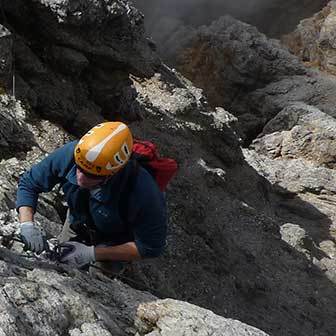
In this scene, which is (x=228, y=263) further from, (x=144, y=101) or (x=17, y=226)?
(x=17, y=226)

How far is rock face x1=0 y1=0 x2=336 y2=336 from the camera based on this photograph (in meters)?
6.25

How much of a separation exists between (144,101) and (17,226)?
31.2ft

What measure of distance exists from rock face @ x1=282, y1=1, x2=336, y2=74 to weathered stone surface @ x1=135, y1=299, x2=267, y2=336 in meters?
27.6

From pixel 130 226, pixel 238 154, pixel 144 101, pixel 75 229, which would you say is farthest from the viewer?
pixel 238 154

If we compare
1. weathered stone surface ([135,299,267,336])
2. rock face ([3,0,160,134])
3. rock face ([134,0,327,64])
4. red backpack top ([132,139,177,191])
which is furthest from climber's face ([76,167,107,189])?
rock face ([134,0,327,64])

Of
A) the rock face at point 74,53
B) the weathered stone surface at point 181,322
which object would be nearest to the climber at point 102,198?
the weathered stone surface at point 181,322

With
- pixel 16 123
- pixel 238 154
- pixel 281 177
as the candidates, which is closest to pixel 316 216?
pixel 281 177

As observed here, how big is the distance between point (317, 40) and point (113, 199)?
29.3 m

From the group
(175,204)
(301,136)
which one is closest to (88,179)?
(175,204)

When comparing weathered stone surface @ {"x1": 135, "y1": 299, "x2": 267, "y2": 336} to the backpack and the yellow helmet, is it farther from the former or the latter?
the yellow helmet

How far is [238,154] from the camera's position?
18250 mm

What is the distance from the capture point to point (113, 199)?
602cm

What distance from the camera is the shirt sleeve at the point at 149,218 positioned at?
5.83 m

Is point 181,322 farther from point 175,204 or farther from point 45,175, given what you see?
point 175,204
